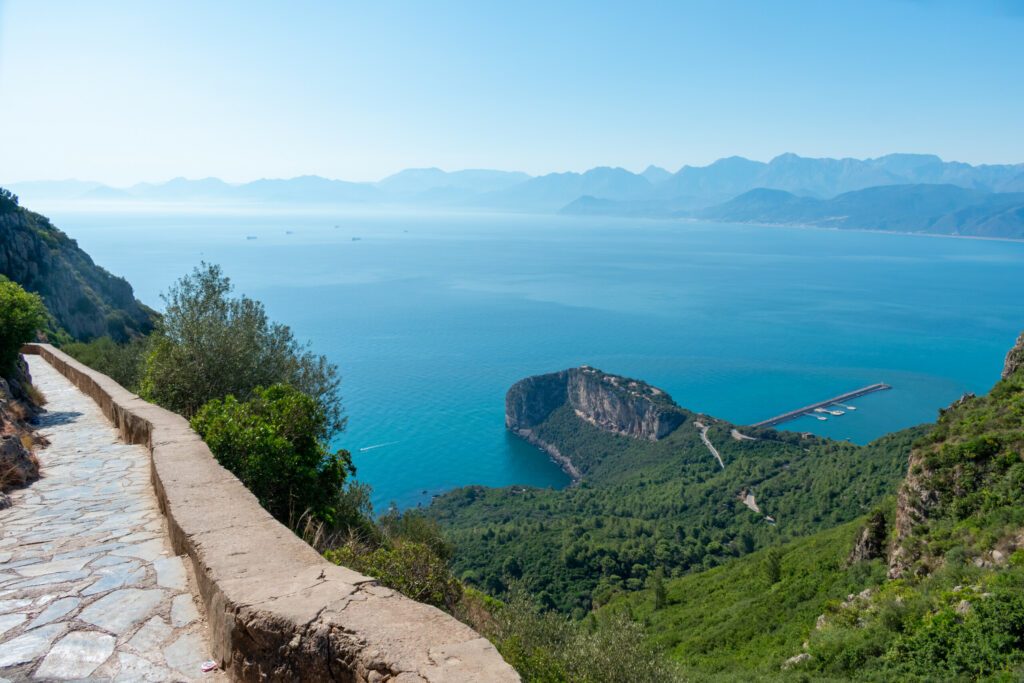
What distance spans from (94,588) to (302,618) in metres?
2.03

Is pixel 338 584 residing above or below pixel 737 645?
above

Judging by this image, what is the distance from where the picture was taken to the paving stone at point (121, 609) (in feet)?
12.0

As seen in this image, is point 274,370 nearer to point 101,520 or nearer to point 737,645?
point 101,520

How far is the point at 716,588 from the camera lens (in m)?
31.9

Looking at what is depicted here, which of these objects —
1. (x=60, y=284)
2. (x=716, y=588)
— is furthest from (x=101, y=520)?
(x=60, y=284)

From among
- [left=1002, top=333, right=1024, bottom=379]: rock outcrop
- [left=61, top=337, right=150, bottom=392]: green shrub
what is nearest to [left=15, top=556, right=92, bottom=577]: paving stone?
[left=61, top=337, right=150, bottom=392]: green shrub

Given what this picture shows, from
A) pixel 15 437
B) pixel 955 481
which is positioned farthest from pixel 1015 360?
pixel 15 437

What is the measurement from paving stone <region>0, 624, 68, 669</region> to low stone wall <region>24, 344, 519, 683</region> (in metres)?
0.77

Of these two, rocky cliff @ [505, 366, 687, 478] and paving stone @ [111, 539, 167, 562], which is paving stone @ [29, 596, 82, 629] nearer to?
paving stone @ [111, 539, 167, 562]

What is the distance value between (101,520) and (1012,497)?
20839 mm

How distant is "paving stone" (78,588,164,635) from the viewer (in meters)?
3.64

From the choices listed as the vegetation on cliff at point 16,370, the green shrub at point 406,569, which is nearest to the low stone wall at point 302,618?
the green shrub at point 406,569

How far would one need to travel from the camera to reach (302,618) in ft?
10.0

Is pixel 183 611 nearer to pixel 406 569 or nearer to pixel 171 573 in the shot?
pixel 171 573
